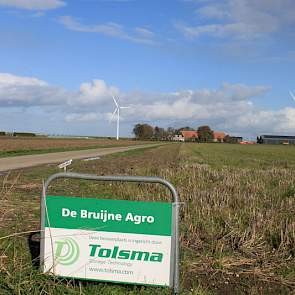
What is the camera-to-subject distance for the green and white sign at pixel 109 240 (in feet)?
14.0

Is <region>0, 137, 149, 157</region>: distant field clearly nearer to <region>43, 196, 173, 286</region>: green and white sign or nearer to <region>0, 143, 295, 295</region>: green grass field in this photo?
<region>0, 143, 295, 295</region>: green grass field

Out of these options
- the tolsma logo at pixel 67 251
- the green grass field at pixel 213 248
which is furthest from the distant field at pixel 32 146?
the tolsma logo at pixel 67 251

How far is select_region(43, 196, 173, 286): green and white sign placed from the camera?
426cm

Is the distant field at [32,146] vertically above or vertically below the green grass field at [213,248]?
below

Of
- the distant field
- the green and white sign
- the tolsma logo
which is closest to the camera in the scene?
the green and white sign

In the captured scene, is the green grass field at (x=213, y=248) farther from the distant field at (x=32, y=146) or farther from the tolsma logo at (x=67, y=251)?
the distant field at (x=32, y=146)

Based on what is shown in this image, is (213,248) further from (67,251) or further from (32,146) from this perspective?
(32,146)

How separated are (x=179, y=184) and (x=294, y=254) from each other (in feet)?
25.6

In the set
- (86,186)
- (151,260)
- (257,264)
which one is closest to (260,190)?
(86,186)

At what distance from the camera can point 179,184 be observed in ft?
45.7

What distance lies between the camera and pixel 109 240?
436 cm

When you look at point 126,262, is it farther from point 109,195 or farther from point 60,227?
point 109,195

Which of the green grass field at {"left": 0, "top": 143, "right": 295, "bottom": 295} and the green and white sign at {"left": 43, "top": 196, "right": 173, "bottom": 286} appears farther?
the green grass field at {"left": 0, "top": 143, "right": 295, "bottom": 295}

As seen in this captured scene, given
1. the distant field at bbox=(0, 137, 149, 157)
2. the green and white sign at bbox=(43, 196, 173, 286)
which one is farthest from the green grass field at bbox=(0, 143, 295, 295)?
the distant field at bbox=(0, 137, 149, 157)
